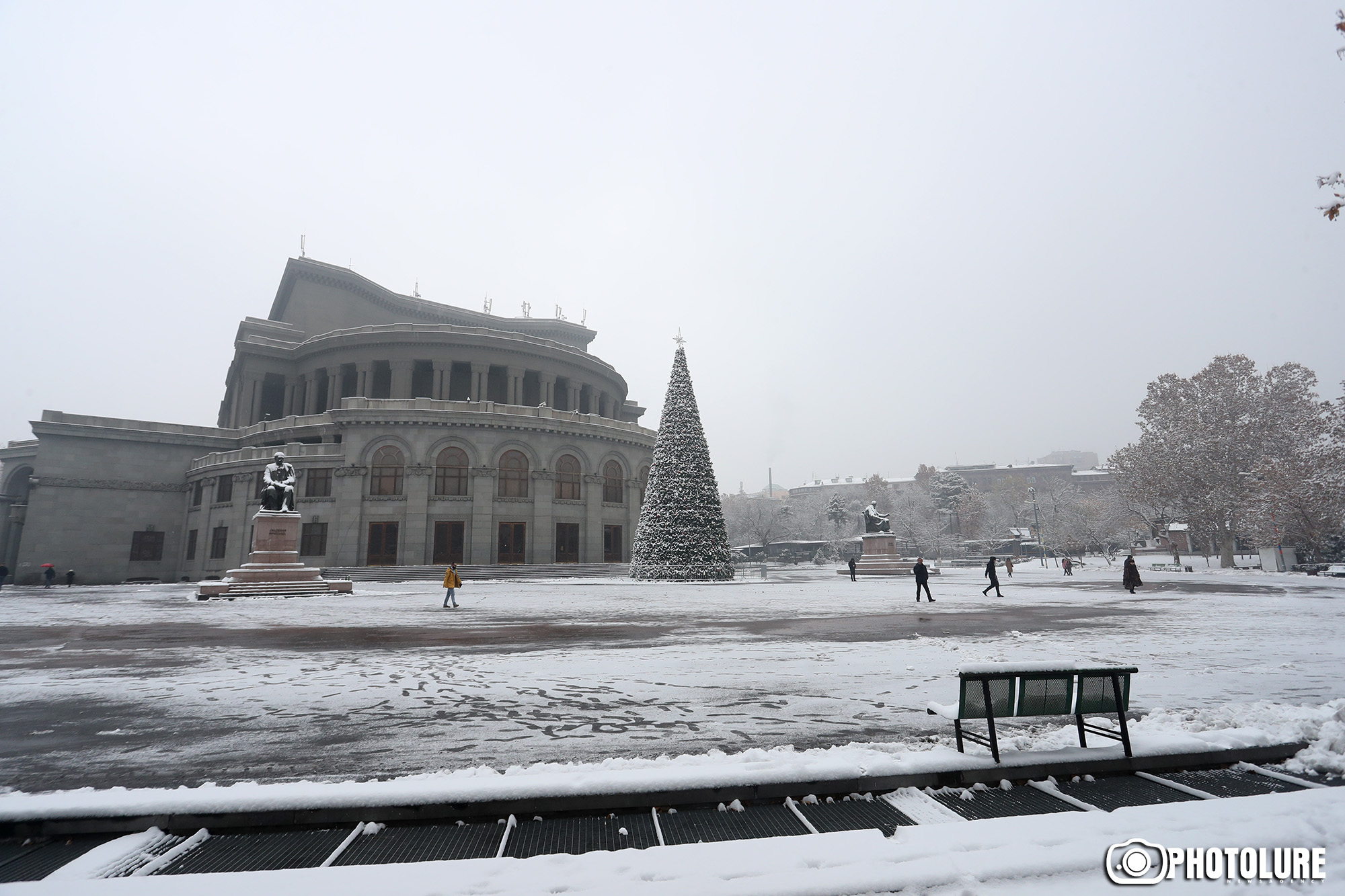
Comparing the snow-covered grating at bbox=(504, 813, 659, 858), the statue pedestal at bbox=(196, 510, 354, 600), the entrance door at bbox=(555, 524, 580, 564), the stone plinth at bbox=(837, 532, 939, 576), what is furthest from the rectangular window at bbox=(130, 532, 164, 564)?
the snow-covered grating at bbox=(504, 813, 659, 858)

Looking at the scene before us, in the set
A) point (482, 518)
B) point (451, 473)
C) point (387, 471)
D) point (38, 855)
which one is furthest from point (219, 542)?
point (38, 855)

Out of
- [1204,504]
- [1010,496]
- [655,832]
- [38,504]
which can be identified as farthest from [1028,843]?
[1010,496]

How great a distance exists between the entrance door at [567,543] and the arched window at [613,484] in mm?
3296

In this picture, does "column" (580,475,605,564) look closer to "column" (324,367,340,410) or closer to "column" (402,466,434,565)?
"column" (402,466,434,565)

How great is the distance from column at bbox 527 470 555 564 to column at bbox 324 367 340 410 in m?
17.5

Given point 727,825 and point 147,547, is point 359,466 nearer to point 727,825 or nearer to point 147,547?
point 147,547

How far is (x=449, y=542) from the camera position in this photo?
36938mm

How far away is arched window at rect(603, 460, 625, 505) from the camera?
42938 millimetres

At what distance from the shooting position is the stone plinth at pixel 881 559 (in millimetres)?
39750

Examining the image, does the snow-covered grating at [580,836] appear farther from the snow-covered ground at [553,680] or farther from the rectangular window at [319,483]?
the rectangular window at [319,483]

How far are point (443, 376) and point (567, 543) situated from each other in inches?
617

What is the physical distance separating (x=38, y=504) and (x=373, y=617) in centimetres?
3941

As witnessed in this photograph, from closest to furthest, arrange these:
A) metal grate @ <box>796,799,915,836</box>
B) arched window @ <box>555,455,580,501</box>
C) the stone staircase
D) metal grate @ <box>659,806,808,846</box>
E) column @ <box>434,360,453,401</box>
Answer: metal grate @ <box>659,806,808,846</box> → metal grate @ <box>796,799,915,836</box> → the stone staircase → arched window @ <box>555,455,580,501</box> → column @ <box>434,360,453,401</box>

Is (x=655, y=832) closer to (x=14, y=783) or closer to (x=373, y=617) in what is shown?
(x=14, y=783)
